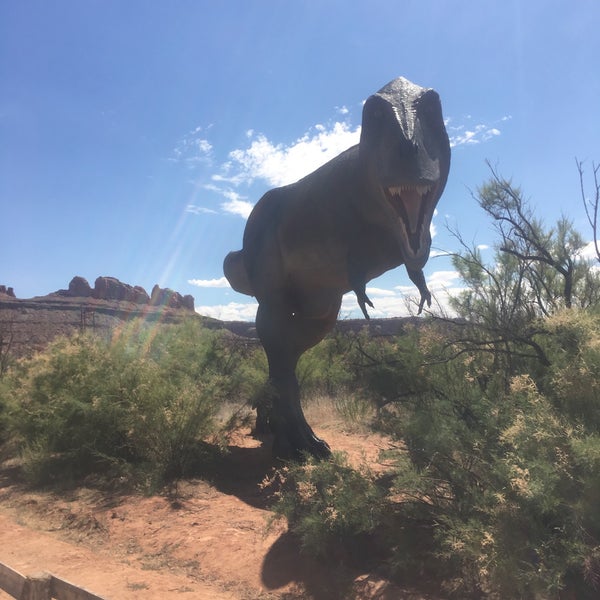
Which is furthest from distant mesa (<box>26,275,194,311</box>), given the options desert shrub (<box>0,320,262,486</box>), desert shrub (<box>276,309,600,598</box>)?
desert shrub (<box>276,309,600,598</box>)

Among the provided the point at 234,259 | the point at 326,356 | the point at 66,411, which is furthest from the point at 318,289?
the point at 326,356

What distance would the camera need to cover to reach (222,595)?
3.41m

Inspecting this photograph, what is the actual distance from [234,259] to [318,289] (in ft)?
5.02

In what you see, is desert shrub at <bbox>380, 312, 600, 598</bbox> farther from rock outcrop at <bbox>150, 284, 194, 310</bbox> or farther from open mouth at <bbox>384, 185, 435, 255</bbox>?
rock outcrop at <bbox>150, 284, 194, 310</bbox>

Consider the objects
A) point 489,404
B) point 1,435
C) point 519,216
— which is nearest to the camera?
point 489,404

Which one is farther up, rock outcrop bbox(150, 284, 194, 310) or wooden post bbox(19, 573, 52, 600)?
Result: rock outcrop bbox(150, 284, 194, 310)

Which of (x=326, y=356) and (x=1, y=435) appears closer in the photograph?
(x=1, y=435)

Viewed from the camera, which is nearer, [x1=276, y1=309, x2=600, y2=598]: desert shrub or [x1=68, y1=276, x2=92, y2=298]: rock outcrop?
[x1=276, y1=309, x2=600, y2=598]: desert shrub

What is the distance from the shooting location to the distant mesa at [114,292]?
64812 mm

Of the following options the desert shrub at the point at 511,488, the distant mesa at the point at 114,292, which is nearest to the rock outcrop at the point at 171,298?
the distant mesa at the point at 114,292

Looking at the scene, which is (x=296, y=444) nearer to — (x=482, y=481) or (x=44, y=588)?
(x=482, y=481)

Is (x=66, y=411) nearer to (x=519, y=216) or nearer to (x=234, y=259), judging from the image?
(x=234, y=259)

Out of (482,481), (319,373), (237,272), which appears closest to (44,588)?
(482,481)

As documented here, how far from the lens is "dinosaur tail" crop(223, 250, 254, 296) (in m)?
6.37
